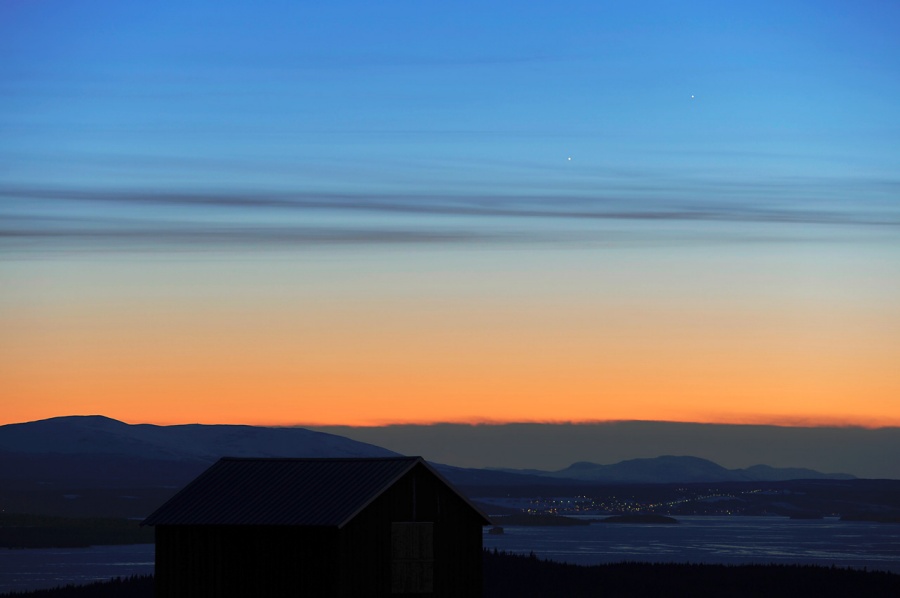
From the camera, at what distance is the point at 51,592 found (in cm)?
5844

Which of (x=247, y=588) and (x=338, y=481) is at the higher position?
(x=338, y=481)

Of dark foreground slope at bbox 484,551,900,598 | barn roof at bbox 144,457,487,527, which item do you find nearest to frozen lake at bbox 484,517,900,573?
dark foreground slope at bbox 484,551,900,598

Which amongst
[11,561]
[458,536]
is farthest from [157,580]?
[11,561]

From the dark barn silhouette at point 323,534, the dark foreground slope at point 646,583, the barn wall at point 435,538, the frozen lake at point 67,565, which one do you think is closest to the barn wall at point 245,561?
the dark barn silhouette at point 323,534

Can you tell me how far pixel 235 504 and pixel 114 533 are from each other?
112224 millimetres

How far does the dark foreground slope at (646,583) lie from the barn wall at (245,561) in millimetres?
12587

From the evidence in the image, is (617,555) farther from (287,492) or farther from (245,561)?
(245,561)

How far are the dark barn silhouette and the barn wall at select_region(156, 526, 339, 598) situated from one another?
3 cm

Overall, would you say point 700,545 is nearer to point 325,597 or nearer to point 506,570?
point 506,570

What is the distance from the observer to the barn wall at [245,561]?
4050 centimetres

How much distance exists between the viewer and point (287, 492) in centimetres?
4275

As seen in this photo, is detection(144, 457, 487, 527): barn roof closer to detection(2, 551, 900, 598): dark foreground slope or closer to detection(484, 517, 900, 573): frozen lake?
detection(2, 551, 900, 598): dark foreground slope

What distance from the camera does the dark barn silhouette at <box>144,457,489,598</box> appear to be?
40656 mm

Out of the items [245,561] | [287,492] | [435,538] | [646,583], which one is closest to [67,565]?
[646,583]
